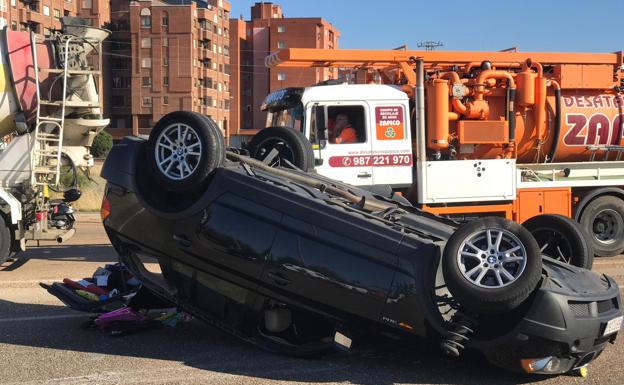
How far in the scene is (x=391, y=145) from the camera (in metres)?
10.1

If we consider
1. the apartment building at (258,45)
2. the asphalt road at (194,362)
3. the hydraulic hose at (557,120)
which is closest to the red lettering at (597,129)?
the hydraulic hose at (557,120)

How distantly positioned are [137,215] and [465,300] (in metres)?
2.79

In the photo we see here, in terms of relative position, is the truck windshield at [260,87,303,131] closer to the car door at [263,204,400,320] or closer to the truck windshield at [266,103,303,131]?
the truck windshield at [266,103,303,131]

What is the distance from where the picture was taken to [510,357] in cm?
448

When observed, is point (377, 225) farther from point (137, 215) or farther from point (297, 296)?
point (137, 215)

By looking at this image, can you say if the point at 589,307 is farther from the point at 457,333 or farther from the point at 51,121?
the point at 51,121

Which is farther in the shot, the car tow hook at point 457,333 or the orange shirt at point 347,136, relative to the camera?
the orange shirt at point 347,136

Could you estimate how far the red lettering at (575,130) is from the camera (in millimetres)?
11320

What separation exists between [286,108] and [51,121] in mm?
3700

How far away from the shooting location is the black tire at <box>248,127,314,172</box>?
6758 mm

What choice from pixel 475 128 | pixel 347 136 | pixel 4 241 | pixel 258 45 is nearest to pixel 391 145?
pixel 347 136

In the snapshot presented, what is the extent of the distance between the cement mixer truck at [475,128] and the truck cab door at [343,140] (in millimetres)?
16

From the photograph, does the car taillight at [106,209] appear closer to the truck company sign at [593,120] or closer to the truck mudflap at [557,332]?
the truck mudflap at [557,332]

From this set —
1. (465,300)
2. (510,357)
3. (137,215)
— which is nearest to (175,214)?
(137,215)
